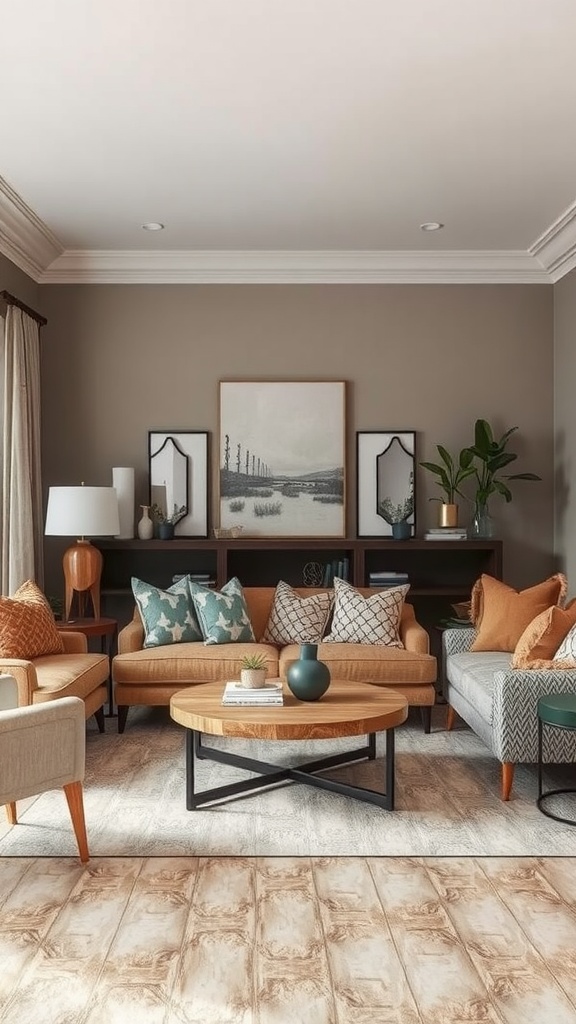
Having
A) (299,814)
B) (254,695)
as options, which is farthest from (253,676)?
(299,814)

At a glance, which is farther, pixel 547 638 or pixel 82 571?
pixel 82 571

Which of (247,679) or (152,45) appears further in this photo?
(247,679)

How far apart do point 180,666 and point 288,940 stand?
8.28 ft

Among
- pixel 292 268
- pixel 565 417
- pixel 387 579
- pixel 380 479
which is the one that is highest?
pixel 292 268

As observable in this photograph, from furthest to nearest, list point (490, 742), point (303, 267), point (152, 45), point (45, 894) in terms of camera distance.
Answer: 1. point (303, 267)
2. point (490, 742)
3. point (152, 45)
4. point (45, 894)

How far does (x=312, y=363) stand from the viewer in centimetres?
646

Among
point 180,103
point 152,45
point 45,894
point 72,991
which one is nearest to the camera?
point 72,991

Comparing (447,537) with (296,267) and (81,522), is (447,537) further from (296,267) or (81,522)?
(81,522)

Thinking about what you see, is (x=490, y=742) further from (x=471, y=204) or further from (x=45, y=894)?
(x=471, y=204)

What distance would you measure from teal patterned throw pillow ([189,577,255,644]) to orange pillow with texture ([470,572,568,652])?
4.44 ft

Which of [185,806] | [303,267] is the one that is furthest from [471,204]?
[185,806]

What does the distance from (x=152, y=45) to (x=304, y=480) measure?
3.41 metres

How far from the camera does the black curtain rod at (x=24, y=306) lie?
5.52 meters

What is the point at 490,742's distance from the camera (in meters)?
4.20
